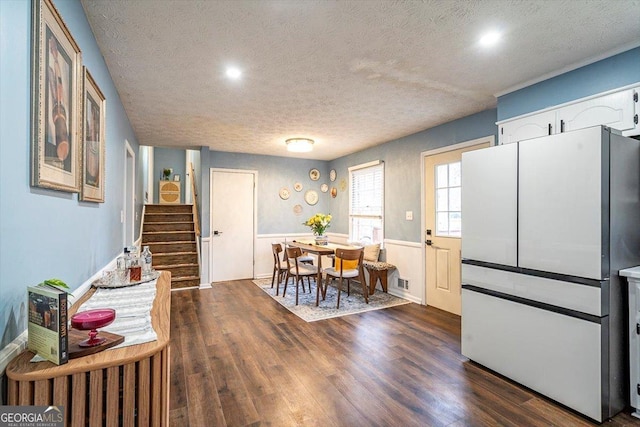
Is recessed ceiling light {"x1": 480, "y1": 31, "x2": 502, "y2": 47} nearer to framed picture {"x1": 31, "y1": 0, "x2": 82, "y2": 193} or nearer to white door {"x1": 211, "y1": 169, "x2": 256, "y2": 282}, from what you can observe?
framed picture {"x1": 31, "y1": 0, "x2": 82, "y2": 193}

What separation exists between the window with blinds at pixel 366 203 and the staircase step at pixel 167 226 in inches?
134

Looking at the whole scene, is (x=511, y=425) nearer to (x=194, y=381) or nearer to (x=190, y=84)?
(x=194, y=381)

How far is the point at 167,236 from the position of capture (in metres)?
6.09

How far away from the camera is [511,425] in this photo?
6.22 ft

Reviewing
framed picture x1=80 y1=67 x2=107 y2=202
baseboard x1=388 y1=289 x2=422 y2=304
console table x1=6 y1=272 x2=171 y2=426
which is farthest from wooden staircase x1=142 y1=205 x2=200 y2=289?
console table x1=6 y1=272 x2=171 y2=426

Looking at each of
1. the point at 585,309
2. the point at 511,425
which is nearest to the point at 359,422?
the point at 511,425

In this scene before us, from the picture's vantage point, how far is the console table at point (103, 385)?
91 centimetres

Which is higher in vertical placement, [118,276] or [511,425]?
[118,276]

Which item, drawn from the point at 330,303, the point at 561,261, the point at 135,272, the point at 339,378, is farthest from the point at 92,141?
the point at 330,303

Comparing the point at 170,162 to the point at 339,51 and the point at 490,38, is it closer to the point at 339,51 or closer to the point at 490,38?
the point at 339,51

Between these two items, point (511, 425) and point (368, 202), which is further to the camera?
point (368, 202)

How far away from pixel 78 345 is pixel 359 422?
161cm

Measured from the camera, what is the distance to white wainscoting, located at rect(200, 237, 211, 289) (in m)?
5.39

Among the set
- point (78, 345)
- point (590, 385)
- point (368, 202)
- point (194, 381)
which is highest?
point (368, 202)
